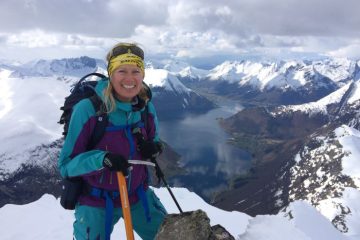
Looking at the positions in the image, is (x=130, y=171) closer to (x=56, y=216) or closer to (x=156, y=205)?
(x=156, y=205)

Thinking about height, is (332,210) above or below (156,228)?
below

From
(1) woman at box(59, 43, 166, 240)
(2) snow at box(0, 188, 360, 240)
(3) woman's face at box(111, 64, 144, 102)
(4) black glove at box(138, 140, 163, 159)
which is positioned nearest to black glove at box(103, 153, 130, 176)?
(1) woman at box(59, 43, 166, 240)

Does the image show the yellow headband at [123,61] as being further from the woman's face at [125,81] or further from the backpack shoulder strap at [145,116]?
the backpack shoulder strap at [145,116]

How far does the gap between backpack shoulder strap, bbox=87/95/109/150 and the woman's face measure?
0.51m

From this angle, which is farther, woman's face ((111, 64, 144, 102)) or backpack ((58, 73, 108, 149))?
woman's face ((111, 64, 144, 102))

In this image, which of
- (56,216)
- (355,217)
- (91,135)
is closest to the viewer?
(91,135)

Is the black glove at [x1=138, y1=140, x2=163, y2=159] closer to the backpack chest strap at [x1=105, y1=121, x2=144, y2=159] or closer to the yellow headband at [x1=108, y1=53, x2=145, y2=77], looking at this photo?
the backpack chest strap at [x1=105, y1=121, x2=144, y2=159]

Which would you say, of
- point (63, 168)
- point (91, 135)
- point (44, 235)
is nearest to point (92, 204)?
point (63, 168)

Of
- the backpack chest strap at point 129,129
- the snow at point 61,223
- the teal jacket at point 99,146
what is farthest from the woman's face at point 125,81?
the snow at point 61,223

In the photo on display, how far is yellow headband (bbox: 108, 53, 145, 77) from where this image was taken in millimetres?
8633

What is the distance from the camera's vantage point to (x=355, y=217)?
16788 centimetres

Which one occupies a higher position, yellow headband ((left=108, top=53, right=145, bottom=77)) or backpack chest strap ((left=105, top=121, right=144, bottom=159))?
yellow headband ((left=108, top=53, right=145, bottom=77))

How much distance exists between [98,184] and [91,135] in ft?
3.63

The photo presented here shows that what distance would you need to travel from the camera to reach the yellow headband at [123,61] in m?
8.63
